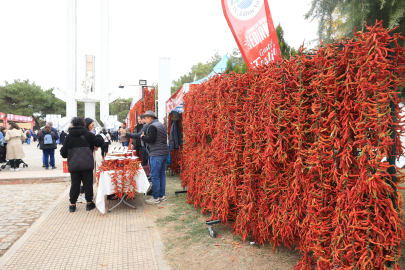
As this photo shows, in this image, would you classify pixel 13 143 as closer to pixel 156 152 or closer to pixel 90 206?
pixel 90 206

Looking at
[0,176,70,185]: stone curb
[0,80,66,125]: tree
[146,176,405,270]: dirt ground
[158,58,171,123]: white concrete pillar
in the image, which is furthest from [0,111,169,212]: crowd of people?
[0,80,66,125]: tree

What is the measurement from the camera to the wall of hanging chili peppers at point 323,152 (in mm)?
2123

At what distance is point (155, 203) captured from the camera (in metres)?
5.75

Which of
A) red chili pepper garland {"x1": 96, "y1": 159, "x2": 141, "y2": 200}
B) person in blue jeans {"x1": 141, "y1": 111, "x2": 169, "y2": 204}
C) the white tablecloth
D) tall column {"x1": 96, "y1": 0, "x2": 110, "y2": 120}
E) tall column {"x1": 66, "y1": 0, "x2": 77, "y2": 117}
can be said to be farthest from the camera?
tall column {"x1": 66, "y1": 0, "x2": 77, "y2": 117}

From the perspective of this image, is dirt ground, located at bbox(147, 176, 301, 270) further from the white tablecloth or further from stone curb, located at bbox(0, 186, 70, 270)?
stone curb, located at bbox(0, 186, 70, 270)

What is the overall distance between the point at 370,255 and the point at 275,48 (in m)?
2.74

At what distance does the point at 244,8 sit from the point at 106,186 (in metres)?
4.08

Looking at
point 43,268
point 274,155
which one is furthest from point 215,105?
point 43,268

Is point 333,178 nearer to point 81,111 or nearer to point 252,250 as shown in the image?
point 252,250

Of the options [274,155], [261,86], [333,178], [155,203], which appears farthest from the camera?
[155,203]

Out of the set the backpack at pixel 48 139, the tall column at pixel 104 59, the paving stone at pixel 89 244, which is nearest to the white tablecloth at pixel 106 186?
the paving stone at pixel 89 244

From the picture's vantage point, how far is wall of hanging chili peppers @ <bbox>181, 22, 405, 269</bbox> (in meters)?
2.12

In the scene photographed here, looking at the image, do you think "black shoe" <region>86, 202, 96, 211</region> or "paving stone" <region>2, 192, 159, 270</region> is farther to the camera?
"black shoe" <region>86, 202, 96, 211</region>

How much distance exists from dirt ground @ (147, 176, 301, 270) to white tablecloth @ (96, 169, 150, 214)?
85 cm
